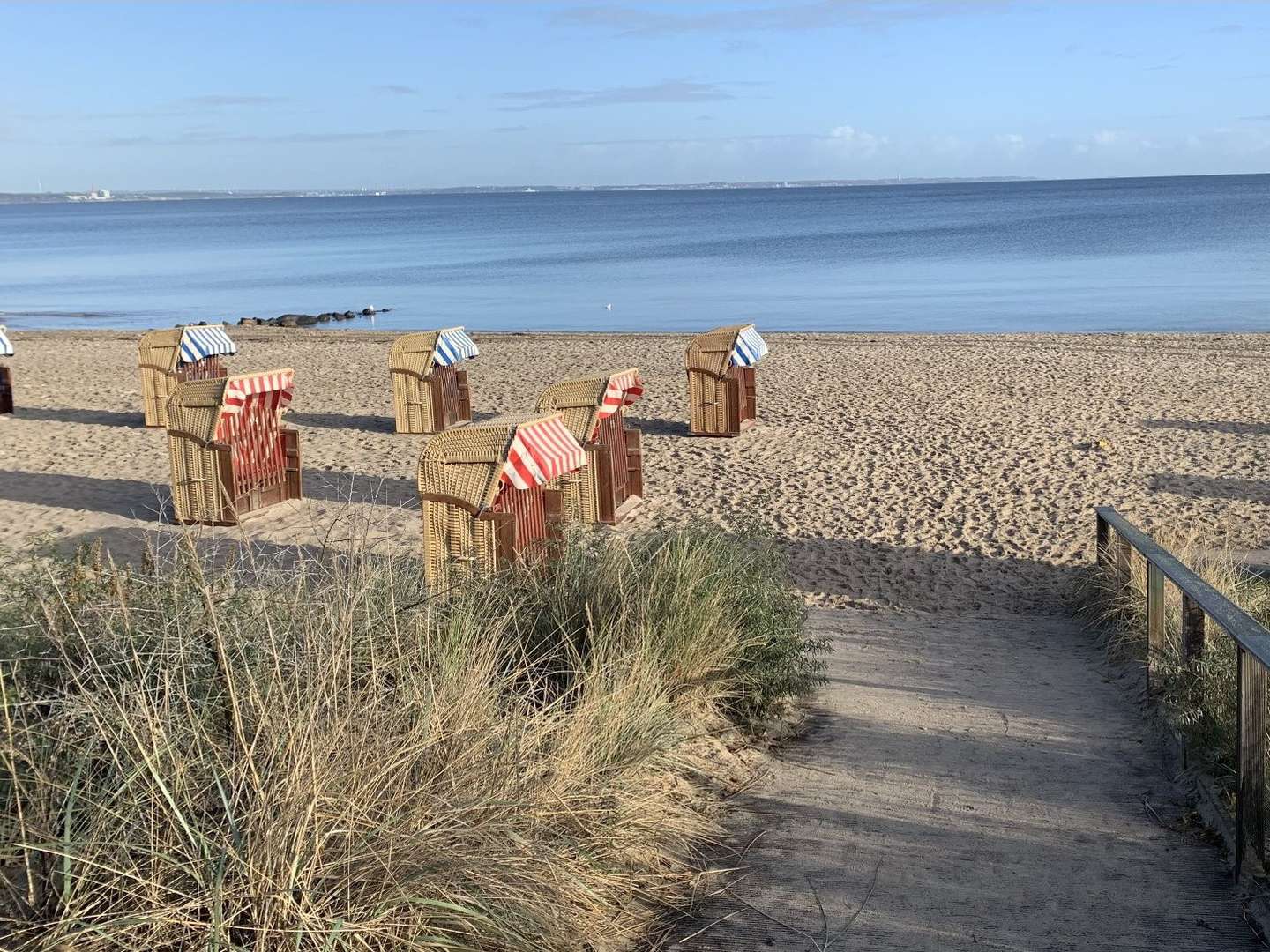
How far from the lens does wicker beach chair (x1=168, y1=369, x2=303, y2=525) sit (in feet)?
33.9

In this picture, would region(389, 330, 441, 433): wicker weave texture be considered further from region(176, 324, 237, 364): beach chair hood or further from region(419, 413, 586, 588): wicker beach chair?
region(419, 413, 586, 588): wicker beach chair

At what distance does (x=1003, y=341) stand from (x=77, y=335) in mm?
20598

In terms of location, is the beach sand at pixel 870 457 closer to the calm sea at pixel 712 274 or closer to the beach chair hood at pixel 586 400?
the beach chair hood at pixel 586 400

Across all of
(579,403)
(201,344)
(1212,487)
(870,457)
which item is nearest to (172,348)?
(201,344)

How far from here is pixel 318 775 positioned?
2994 millimetres

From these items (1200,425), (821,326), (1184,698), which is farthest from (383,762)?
(821,326)

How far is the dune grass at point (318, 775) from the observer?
9.22 ft

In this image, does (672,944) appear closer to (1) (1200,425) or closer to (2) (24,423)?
(1) (1200,425)

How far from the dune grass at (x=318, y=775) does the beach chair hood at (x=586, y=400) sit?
5.37 metres

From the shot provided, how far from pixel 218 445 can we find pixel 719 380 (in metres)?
5.68

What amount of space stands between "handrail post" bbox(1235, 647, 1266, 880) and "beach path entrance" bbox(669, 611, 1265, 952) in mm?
154

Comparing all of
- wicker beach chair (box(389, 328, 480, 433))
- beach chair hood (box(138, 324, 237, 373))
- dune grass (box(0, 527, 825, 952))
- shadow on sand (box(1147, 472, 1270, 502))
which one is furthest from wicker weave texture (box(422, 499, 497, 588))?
beach chair hood (box(138, 324, 237, 373))

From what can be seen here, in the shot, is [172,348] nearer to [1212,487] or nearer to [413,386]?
[413,386]

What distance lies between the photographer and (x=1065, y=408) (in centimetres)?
1519
